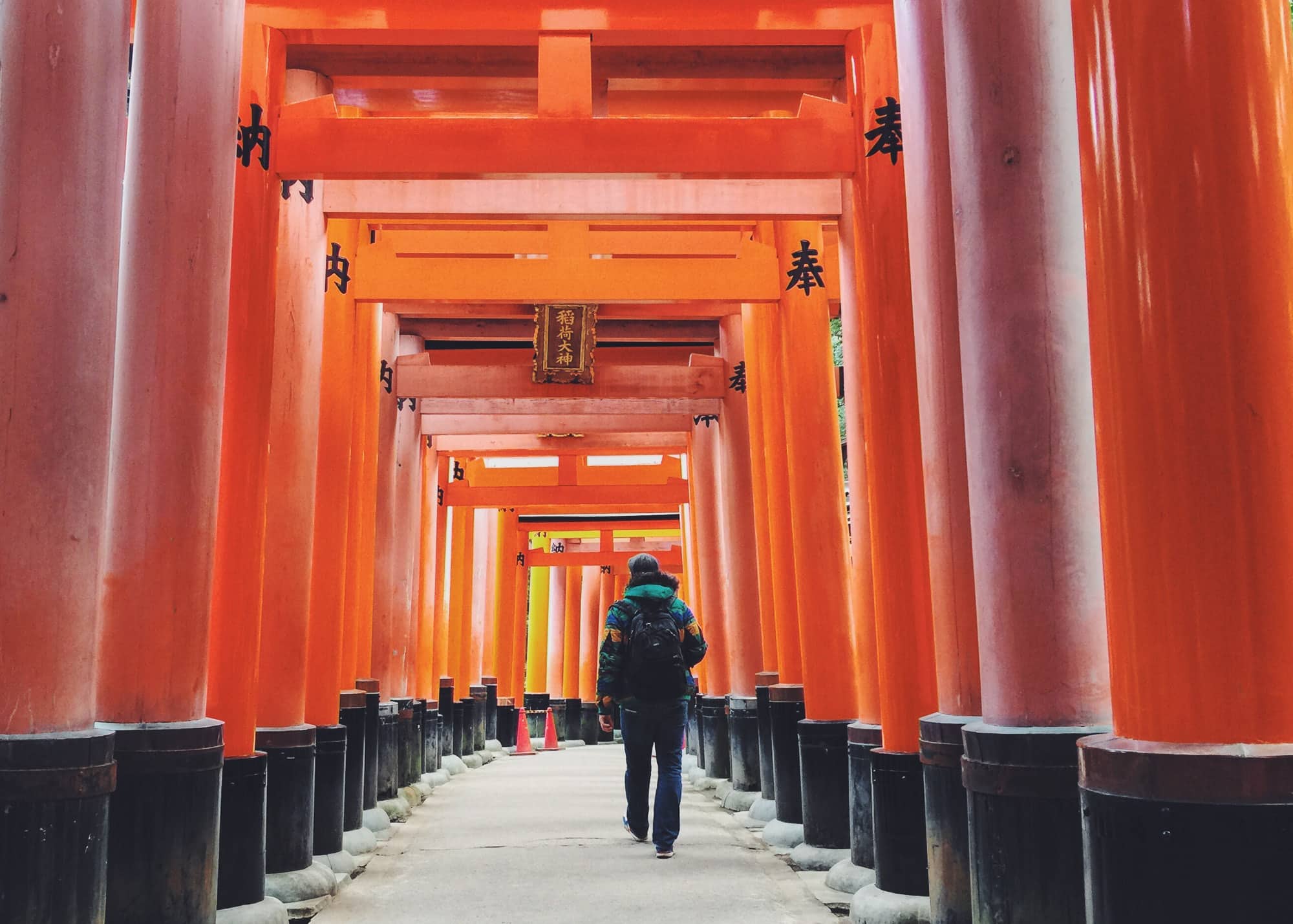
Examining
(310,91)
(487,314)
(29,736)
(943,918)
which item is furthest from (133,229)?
(487,314)

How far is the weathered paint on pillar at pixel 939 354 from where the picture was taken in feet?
13.5

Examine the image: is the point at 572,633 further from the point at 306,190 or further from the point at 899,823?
the point at 899,823

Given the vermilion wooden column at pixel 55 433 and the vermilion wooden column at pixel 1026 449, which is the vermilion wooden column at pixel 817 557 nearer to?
the vermilion wooden column at pixel 1026 449

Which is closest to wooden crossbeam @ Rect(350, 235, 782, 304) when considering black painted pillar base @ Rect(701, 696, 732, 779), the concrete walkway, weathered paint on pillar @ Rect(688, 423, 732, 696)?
weathered paint on pillar @ Rect(688, 423, 732, 696)

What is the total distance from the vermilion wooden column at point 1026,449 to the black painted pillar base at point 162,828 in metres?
2.55

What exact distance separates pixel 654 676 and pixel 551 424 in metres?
7.61

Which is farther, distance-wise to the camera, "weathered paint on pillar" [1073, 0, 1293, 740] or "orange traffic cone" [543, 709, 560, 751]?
"orange traffic cone" [543, 709, 560, 751]

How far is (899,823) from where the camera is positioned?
4.79 meters

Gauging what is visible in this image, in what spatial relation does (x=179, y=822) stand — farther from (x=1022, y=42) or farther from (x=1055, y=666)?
(x=1022, y=42)

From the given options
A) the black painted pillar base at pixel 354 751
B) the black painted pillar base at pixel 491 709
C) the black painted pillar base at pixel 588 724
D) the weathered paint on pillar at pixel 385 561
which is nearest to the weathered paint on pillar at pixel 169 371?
the black painted pillar base at pixel 354 751

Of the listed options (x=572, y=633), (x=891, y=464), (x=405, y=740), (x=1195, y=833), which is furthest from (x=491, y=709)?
(x=1195, y=833)

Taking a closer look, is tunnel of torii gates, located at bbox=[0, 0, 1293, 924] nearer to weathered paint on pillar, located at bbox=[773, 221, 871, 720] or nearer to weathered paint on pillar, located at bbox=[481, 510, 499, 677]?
weathered paint on pillar, located at bbox=[773, 221, 871, 720]

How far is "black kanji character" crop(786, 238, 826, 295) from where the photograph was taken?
8188mm

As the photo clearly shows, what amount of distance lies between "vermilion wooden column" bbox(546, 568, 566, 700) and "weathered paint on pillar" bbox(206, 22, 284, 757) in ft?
62.1
